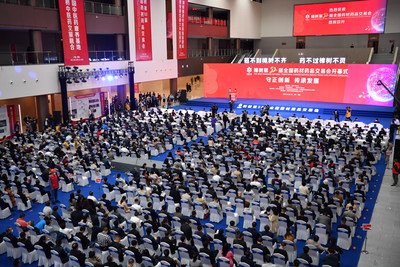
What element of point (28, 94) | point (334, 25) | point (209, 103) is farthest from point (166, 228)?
point (334, 25)

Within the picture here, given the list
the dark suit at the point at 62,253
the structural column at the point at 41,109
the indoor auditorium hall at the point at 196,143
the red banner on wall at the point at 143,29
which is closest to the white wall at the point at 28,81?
the indoor auditorium hall at the point at 196,143

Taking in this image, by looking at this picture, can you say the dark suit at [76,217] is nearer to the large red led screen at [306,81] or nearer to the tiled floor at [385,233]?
the tiled floor at [385,233]

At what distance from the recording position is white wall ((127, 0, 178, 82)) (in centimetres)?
3442

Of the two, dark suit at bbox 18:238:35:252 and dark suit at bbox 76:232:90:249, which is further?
dark suit at bbox 18:238:35:252

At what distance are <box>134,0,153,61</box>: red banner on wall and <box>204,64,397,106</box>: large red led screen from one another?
26.3ft

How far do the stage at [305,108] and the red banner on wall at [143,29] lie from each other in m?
6.60

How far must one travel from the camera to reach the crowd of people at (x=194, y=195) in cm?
998

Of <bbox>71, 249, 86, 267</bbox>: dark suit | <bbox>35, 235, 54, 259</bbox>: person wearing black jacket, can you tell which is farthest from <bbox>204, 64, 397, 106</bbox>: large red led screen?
<bbox>71, 249, 86, 267</bbox>: dark suit

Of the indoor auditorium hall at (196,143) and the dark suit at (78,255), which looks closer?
the dark suit at (78,255)

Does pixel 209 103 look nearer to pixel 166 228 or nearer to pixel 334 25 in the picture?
pixel 334 25

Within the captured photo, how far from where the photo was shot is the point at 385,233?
11.9 m

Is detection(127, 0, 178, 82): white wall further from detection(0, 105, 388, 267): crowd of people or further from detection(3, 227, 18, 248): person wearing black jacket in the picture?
detection(3, 227, 18, 248): person wearing black jacket

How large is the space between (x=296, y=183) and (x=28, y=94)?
64.9 ft

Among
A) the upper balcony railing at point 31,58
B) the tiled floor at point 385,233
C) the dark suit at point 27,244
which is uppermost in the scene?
the upper balcony railing at point 31,58
